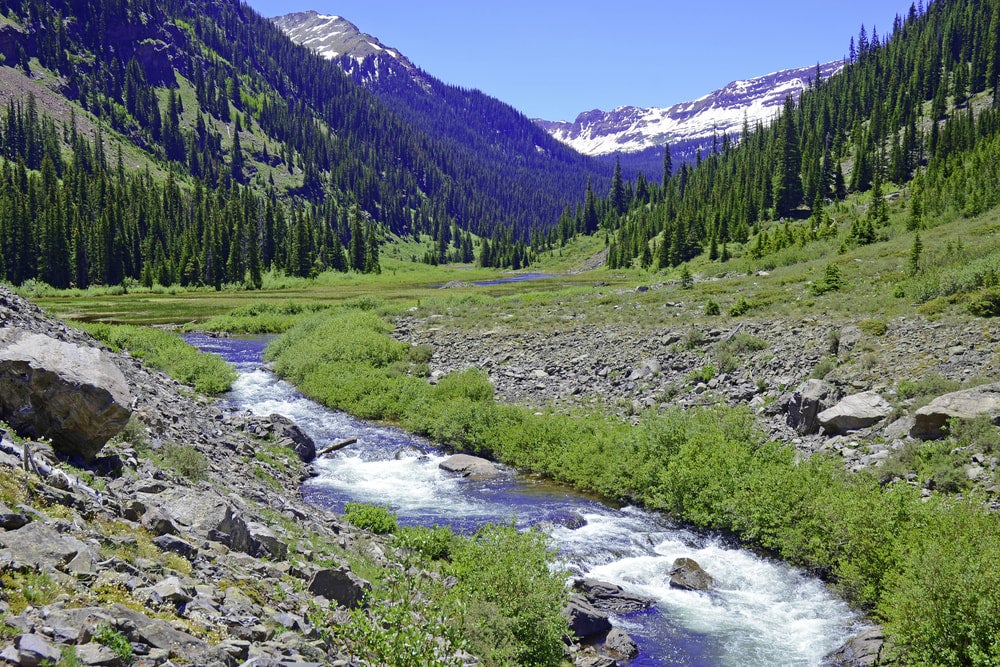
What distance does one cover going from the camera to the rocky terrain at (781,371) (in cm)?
1965

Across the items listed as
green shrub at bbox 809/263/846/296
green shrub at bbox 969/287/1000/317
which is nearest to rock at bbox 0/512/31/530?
green shrub at bbox 969/287/1000/317

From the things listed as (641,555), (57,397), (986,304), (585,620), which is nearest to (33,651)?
(57,397)

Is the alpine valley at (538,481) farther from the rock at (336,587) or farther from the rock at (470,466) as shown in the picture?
the rock at (470,466)

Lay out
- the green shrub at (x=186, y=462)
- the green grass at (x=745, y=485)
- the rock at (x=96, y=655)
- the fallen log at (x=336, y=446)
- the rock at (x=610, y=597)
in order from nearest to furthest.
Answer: the rock at (x=96, y=655) → the green grass at (x=745, y=485) → the rock at (x=610, y=597) → the green shrub at (x=186, y=462) → the fallen log at (x=336, y=446)

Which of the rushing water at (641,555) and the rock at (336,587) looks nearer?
the rock at (336,587)

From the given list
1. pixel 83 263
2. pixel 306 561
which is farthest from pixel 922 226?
pixel 83 263

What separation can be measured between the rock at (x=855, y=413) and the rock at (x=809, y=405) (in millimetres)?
454

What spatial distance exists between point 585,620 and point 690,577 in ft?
13.1

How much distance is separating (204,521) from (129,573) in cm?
336

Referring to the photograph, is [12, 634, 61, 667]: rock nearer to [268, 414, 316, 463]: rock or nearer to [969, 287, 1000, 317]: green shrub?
[268, 414, 316, 463]: rock

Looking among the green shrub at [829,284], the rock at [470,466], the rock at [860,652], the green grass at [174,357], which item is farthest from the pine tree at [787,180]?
the rock at [860,652]

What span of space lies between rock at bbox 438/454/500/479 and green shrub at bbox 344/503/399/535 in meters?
6.18

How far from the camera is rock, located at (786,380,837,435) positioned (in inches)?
844

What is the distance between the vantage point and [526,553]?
1284 centimetres
